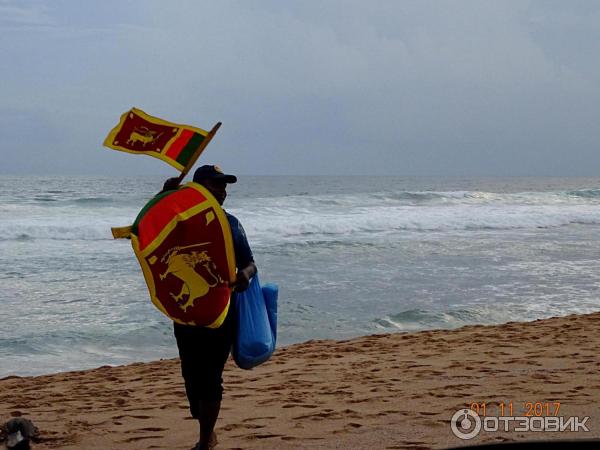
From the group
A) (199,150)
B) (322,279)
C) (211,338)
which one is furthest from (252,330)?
(322,279)

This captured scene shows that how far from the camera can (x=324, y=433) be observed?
4.21 metres

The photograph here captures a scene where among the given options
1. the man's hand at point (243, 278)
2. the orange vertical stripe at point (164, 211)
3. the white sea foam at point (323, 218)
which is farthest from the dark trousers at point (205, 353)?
the white sea foam at point (323, 218)

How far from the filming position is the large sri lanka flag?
3518mm

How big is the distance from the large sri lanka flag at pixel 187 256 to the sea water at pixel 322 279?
160 inches

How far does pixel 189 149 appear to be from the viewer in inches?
146

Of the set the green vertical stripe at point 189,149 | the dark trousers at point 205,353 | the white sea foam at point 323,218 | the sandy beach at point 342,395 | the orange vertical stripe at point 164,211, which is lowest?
the sandy beach at point 342,395

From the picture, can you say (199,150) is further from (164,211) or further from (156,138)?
(164,211)

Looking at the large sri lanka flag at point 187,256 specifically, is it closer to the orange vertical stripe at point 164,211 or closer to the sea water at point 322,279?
the orange vertical stripe at point 164,211

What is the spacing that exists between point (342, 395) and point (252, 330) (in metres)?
1.72

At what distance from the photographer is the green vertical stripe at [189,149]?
12.1 ft

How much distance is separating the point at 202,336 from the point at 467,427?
158 cm

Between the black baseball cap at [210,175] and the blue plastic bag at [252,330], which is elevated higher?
the black baseball cap at [210,175]
